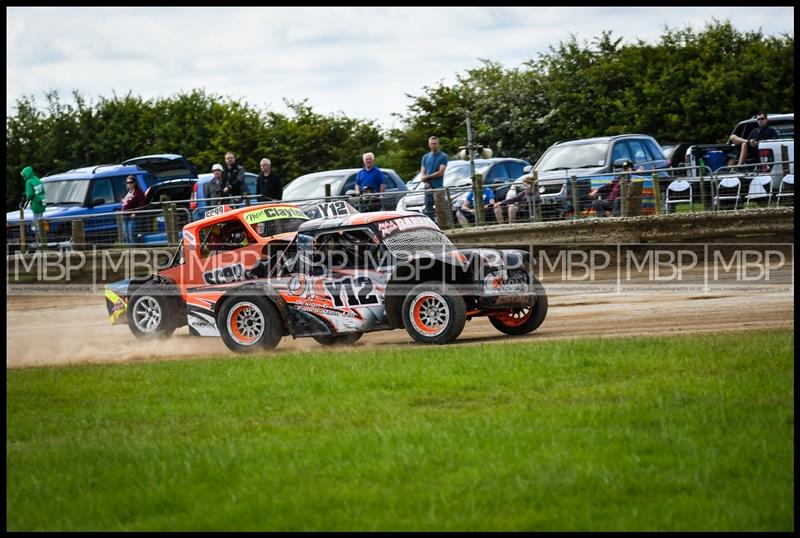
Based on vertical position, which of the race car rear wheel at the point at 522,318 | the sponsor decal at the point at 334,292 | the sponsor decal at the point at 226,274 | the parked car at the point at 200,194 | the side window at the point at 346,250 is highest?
the parked car at the point at 200,194

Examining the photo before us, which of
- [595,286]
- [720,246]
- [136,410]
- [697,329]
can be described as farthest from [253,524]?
[720,246]

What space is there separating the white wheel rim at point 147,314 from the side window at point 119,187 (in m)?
12.1

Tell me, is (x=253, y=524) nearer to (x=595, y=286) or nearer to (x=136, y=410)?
(x=136, y=410)

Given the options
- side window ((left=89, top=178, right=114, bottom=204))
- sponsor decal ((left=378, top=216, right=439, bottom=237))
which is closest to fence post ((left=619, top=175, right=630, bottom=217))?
sponsor decal ((left=378, top=216, right=439, bottom=237))

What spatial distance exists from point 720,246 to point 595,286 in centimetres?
298

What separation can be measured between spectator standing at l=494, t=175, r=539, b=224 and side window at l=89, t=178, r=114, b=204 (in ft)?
31.0

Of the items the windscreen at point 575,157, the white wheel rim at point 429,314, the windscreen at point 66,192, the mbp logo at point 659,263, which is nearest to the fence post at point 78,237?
the windscreen at point 66,192

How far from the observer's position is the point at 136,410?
419 inches

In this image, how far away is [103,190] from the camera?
28.0 metres

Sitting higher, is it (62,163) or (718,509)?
(62,163)

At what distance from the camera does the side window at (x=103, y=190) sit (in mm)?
27828

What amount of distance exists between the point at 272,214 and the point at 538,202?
7.71m

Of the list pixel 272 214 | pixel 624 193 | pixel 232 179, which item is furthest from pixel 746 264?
pixel 232 179

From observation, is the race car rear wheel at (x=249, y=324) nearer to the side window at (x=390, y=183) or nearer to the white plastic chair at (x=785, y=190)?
the white plastic chair at (x=785, y=190)
